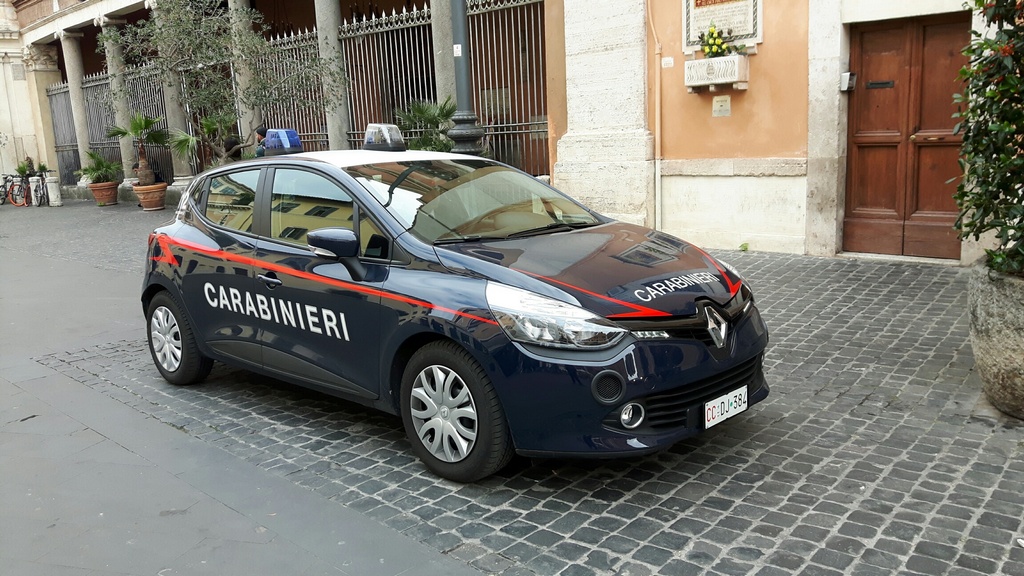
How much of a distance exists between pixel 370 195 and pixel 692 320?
1.93 m

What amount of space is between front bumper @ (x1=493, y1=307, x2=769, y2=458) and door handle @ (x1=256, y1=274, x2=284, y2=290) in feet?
5.89

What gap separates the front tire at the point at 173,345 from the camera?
5938mm

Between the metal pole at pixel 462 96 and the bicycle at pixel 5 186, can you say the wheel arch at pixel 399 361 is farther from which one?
the bicycle at pixel 5 186

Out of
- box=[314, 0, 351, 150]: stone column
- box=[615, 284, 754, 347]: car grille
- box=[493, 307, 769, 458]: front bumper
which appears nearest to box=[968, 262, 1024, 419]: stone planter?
box=[615, 284, 754, 347]: car grille

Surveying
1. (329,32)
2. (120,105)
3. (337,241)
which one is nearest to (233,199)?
(337,241)

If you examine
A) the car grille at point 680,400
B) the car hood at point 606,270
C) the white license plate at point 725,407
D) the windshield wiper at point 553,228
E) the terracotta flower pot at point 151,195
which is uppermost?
the windshield wiper at point 553,228

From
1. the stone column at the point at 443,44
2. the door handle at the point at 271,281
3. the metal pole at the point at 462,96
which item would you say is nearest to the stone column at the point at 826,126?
the metal pole at the point at 462,96

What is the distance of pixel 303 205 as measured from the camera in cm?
512

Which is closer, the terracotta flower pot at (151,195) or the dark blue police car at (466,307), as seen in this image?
the dark blue police car at (466,307)

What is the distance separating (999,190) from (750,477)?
2166mm

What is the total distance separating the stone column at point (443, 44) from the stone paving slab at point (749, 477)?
25.0 feet

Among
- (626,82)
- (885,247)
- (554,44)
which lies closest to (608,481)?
(885,247)

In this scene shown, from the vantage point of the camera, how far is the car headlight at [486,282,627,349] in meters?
3.81

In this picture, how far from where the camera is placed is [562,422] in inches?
151
